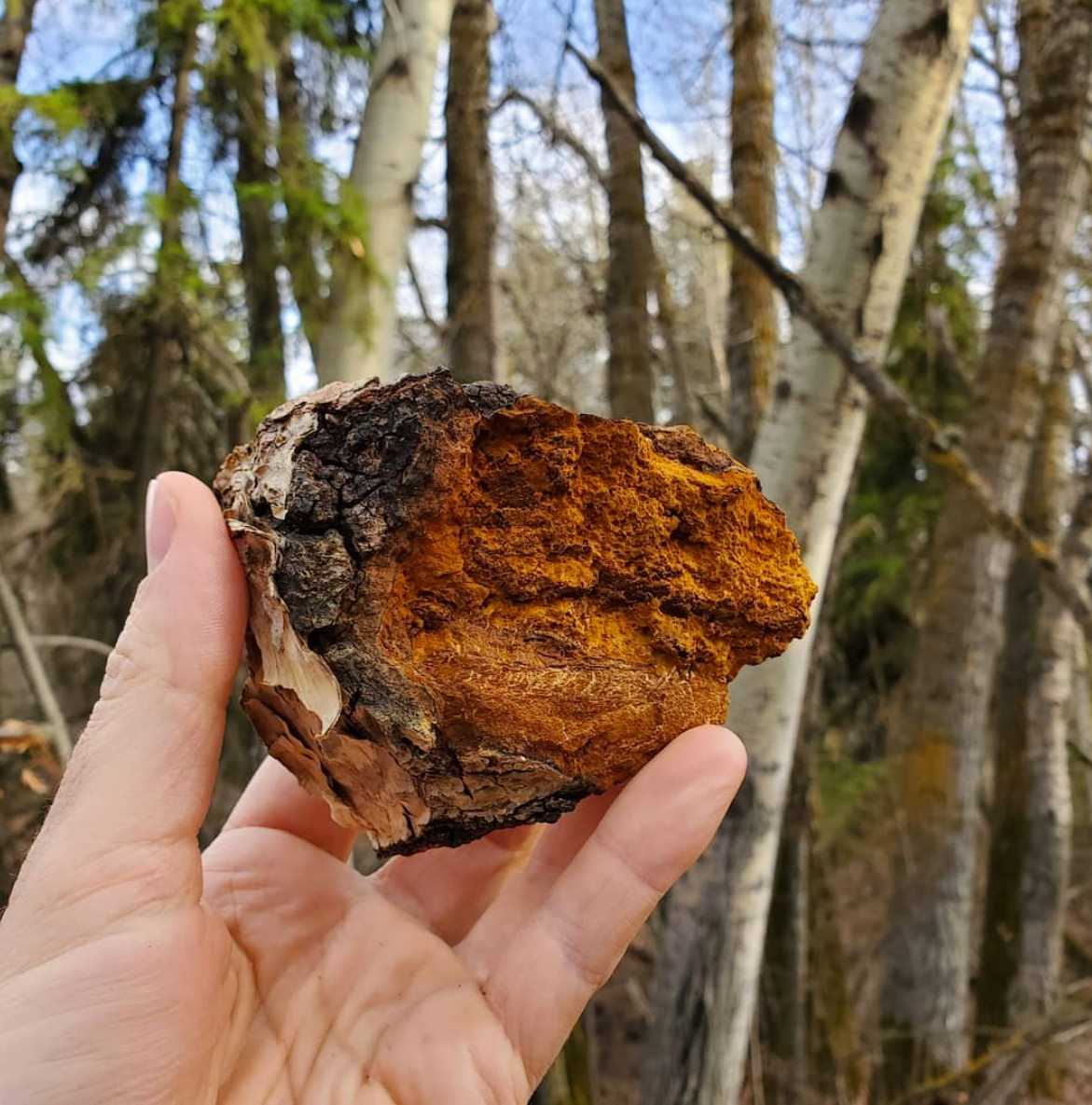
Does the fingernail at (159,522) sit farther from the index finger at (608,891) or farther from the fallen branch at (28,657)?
the fallen branch at (28,657)

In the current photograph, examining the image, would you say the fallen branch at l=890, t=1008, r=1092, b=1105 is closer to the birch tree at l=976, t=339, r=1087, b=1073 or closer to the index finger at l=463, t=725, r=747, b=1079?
the birch tree at l=976, t=339, r=1087, b=1073

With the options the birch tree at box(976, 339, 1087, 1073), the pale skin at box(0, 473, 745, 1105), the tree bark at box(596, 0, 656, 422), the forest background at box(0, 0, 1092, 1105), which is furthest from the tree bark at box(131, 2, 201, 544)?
the birch tree at box(976, 339, 1087, 1073)

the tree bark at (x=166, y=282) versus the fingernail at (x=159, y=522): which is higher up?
the tree bark at (x=166, y=282)

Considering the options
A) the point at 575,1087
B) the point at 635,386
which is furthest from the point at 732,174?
the point at 575,1087

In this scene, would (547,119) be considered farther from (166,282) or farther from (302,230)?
(166,282)

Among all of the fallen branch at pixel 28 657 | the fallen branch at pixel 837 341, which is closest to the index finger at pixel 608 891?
the fallen branch at pixel 837 341

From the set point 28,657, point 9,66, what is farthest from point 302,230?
point 28,657

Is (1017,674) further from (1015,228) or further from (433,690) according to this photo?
(433,690)
